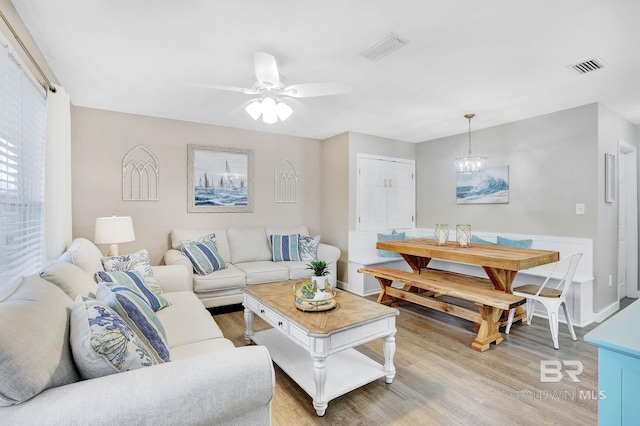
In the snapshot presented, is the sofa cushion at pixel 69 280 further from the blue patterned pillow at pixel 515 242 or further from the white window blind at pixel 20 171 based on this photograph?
the blue patterned pillow at pixel 515 242

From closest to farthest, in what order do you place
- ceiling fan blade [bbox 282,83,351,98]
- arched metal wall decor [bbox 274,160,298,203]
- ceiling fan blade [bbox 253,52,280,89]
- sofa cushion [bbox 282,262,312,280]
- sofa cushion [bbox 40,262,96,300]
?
sofa cushion [bbox 40,262,96,300] < ceiling fan blade [bbox 253,52,280,89] < ceiling fan blade [bbox 282,83,351,98] < sofa cushion [bbox 282,262,312,280] < arched metal wall decor [bbox 274,160,298,203]

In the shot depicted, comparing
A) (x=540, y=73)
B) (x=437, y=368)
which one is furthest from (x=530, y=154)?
(x=437, y=368)

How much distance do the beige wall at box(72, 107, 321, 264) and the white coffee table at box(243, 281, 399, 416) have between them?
213 cm

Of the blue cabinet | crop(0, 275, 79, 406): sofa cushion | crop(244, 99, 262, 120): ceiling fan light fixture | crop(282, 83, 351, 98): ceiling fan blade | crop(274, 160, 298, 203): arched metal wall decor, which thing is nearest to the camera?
crop(0, 275, 79, 406): sofa cushion

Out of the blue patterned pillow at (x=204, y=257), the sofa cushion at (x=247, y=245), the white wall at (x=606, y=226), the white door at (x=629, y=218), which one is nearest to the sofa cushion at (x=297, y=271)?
the sofa cushion at (x=247, y=245)

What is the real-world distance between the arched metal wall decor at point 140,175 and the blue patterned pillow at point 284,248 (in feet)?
5.34

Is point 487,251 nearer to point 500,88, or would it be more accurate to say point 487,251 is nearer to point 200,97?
point 500,88

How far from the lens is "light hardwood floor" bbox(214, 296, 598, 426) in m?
1.90

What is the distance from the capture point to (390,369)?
7.36 feet

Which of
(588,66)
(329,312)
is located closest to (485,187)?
(588,66)

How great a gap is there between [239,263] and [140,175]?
1.65 meters

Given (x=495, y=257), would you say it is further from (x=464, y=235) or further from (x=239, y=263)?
(x=239, y=263)

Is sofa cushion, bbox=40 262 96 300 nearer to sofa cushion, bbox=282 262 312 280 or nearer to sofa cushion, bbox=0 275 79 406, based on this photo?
sofa cushion, bbox=0 275 79 406

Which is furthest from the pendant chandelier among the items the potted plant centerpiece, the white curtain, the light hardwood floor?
the white curtain
